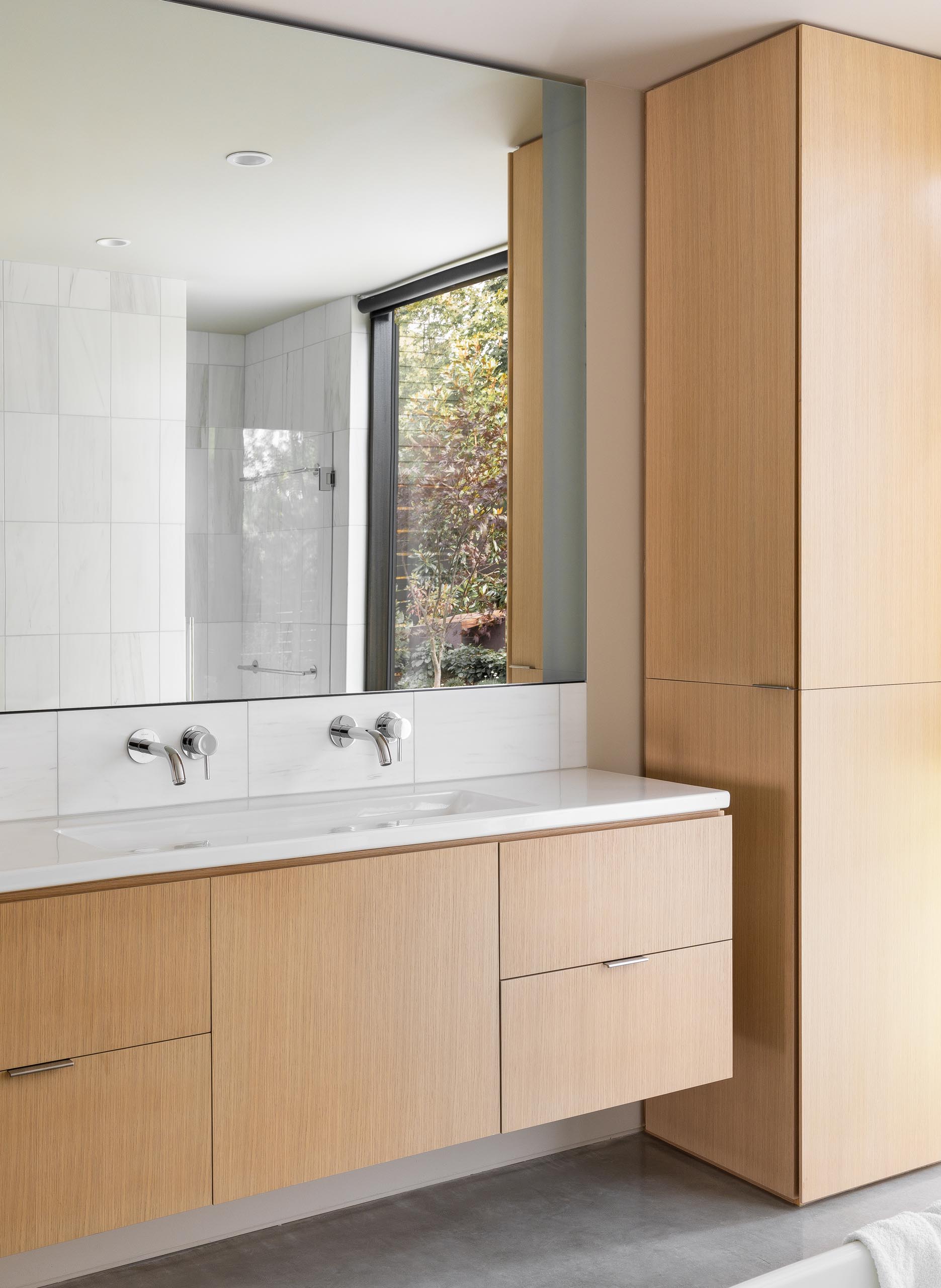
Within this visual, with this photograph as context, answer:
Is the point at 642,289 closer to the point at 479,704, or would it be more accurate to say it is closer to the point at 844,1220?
the point at 479,704

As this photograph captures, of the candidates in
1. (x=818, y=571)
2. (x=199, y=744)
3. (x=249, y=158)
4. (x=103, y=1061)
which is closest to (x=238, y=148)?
(x=249, y=158)

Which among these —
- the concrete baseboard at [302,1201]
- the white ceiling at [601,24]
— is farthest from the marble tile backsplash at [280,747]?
the white ceiling at [601,24]

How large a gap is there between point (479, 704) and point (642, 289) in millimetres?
1057

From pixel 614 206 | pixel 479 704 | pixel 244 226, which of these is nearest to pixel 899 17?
pixel 614 206

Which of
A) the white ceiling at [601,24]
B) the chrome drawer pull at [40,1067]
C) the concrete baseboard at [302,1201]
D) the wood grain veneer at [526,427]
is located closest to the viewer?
the chrome drawer pull at [40,1067]

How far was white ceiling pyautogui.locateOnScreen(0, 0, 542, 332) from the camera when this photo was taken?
7.29 ft

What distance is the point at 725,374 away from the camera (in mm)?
2645

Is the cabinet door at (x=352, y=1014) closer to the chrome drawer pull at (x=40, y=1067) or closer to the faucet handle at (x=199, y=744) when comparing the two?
the chrome drawer pull at (x=40, y=1067)

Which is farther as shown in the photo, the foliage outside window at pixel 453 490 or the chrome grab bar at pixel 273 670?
the foliage outside window at pixel 453 490

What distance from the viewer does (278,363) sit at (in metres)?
2.49

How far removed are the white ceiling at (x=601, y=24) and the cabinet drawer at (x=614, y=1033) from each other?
72.8 inches

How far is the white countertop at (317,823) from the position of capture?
1856 millimetres

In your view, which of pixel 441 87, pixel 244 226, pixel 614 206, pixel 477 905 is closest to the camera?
pixel 477 905

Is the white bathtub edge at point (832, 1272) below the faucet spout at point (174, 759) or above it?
below
